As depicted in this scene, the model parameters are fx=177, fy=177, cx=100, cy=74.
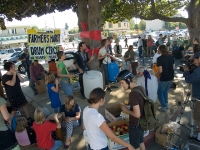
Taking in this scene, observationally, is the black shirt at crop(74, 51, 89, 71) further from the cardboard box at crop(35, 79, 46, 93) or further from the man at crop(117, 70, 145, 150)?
the man at crop(117, 70, 145, 150)

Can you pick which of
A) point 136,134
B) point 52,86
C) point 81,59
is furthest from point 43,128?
point 81,59

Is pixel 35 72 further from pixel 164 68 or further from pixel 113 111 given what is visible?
pixel 164 68

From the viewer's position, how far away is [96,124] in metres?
2.03

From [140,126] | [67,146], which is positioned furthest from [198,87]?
[67,146]

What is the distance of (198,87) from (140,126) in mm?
1705

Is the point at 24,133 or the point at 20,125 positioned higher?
the point at 20,125

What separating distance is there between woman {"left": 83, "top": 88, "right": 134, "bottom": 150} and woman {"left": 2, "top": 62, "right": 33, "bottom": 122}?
2.71 meters

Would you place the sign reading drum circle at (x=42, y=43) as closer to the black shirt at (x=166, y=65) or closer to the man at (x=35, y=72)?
the man at (x=35, y=72)

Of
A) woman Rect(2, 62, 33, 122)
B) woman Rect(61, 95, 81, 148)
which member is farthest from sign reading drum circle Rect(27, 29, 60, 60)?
woman Rect(61, 95, 81, 148)

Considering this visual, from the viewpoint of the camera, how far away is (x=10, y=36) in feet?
152

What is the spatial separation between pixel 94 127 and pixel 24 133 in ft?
7.27

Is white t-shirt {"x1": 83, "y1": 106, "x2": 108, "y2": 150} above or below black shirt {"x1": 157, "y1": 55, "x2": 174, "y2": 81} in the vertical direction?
below

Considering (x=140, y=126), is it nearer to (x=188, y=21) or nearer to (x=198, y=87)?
(x=198, y=87)

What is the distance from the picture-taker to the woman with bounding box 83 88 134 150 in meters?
2.02
